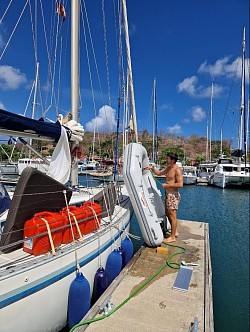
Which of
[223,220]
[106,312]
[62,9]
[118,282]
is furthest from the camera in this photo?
[223,220]

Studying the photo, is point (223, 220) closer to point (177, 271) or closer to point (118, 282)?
point (177, 271)

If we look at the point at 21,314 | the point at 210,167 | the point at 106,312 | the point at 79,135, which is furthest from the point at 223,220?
the point at 210,167

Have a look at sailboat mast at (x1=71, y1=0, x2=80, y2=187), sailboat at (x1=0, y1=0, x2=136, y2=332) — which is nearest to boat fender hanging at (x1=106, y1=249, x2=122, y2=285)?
sailboat at (x1=0, y1=0, x2=136, y2=332)

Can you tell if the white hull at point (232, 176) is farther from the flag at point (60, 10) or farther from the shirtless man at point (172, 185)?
the flag at point (60, 10)

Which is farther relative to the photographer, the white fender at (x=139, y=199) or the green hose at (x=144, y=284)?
the white fender at (x=139, y=199)

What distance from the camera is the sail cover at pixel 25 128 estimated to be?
125 inches

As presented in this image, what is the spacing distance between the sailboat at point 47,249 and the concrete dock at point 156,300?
0.38 meters

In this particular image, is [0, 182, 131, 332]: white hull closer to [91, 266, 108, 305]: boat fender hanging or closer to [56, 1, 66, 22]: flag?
A: [91, 266, 108, 305]: boat fender hanging

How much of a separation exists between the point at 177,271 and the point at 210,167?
118 ft

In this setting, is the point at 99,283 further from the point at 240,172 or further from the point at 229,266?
the point at 240,172

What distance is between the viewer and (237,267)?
6934mm

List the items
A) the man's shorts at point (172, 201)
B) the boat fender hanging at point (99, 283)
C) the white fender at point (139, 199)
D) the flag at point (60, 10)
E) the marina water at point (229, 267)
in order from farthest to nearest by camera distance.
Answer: the flag at point (60, 10) < the man's shorts at point (172, 201) < the white fender at point (139, 199) < the marina water at point (229, 267) < the boat fender hanging at point (99, 283)

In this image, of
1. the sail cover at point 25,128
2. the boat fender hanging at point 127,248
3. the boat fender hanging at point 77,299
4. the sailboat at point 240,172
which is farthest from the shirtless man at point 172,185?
the sailboat at point 240,172

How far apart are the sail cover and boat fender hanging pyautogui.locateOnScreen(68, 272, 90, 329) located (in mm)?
2243
